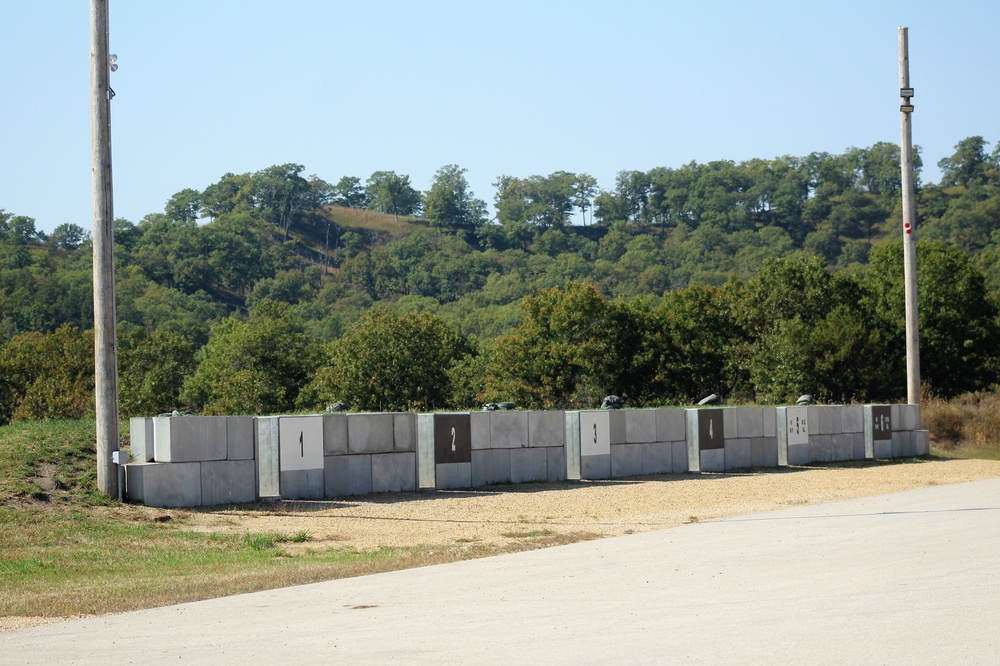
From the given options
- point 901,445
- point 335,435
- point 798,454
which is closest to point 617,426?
point 798,454

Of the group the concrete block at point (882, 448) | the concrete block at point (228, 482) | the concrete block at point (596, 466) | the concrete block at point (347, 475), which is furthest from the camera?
the concrete block at point (882, 448)

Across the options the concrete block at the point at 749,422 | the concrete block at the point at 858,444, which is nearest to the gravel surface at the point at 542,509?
the concrete block at the point at 749,422

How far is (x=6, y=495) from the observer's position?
1789 centimetres

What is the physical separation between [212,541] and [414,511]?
15.1 ft

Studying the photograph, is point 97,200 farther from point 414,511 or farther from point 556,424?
point 556,424

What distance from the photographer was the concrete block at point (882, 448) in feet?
114

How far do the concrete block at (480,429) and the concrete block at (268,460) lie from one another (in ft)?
14.7

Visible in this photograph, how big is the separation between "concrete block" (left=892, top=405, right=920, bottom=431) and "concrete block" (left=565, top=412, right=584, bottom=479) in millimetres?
13373

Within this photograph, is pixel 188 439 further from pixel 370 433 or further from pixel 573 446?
pixel 573 446

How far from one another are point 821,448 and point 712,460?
4.90m

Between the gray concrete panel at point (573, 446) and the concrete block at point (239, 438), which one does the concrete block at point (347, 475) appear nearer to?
the concrete block at point (239, 438)

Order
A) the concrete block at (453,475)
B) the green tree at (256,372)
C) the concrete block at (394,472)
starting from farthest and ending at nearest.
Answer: the green tree at (256,372), the concrete block at (453,475), the concrete block at (394,472)

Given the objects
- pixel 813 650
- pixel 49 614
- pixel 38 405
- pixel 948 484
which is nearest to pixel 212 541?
pixel 49 614

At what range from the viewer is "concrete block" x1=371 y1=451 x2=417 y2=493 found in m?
22.9
